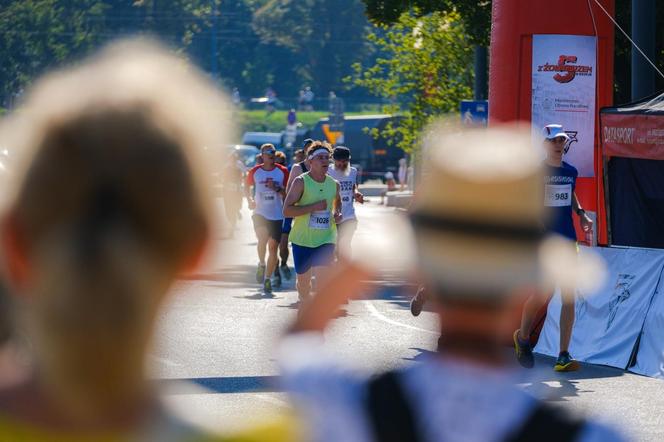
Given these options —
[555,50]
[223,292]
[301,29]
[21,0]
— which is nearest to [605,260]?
[555,50]

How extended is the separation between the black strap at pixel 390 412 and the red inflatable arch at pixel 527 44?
11908 mm

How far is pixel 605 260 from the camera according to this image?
11.7 metres

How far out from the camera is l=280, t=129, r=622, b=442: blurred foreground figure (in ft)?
6.71

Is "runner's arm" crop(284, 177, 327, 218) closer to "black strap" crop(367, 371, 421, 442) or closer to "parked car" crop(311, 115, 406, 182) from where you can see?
"black strap" crop(367, 371, 421, 442)

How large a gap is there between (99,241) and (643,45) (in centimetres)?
1666

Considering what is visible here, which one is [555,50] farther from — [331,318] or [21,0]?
[21,0]

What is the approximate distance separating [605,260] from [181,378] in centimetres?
372

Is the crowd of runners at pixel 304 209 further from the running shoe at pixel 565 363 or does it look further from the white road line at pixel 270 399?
the white road line at pixel 270 399

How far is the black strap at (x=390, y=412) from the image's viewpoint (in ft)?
6.77

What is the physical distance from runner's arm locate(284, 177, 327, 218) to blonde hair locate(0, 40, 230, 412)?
36.3ft

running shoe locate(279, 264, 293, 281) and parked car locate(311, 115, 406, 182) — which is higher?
running shoe locate(279, 264, 293, 281)

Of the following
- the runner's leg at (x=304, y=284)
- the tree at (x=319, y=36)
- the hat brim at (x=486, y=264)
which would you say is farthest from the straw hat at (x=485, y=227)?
the tree at (x=319, y=36)

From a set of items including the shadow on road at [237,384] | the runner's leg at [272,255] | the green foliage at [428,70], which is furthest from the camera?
the green foliage at [428,70]

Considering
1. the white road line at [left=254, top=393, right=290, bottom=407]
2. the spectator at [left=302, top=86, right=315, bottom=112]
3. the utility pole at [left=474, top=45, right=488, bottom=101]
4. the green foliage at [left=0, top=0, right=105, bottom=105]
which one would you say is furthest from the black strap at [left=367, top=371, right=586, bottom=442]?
the spectator at [left=302, top=86, right=315, bottom=112]
